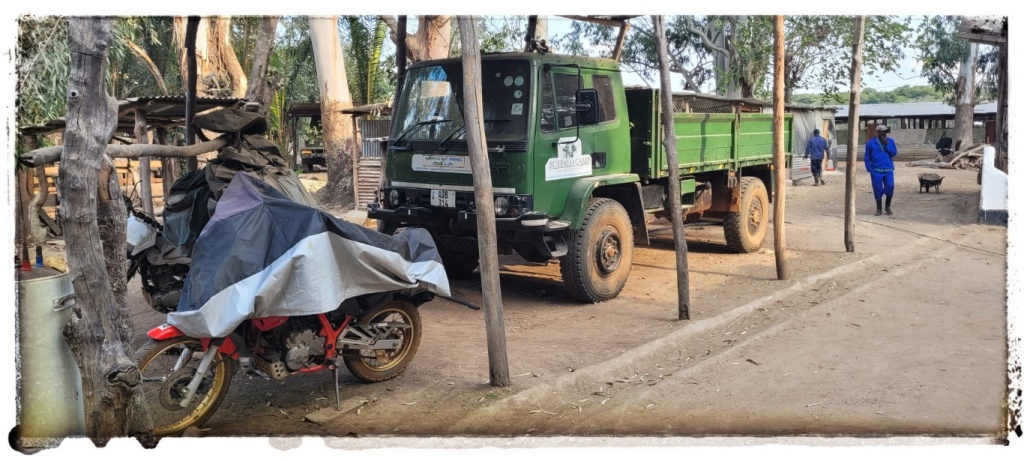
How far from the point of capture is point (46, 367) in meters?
4.14

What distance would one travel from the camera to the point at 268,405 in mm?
5336

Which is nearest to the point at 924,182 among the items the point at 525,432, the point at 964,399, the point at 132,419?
the point at 964,399

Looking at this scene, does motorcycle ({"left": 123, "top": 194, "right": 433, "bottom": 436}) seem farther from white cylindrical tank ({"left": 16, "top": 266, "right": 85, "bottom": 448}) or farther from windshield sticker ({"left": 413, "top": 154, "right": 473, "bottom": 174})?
windshield sticker ({"left": 413, "top": 154, "right": 473, "bottom": 174})

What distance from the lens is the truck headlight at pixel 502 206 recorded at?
25.2 feet

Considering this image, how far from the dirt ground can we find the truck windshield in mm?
1740

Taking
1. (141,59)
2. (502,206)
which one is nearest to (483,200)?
(502,206)

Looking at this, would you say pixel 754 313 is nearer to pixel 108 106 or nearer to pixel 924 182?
pixel 108 106

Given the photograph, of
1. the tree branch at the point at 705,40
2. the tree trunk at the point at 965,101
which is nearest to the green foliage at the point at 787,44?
the tree branch at the point at 705,40

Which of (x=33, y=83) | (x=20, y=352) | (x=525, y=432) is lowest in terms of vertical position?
(x=525, y=432)

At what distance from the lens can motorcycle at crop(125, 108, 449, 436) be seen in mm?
4562

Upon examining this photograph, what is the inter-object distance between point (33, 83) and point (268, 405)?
779cm

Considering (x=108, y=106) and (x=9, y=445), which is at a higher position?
(x=108, y=106)

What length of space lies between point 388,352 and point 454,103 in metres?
3.14

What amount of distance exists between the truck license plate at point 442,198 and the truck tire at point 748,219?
4678 millimetres
